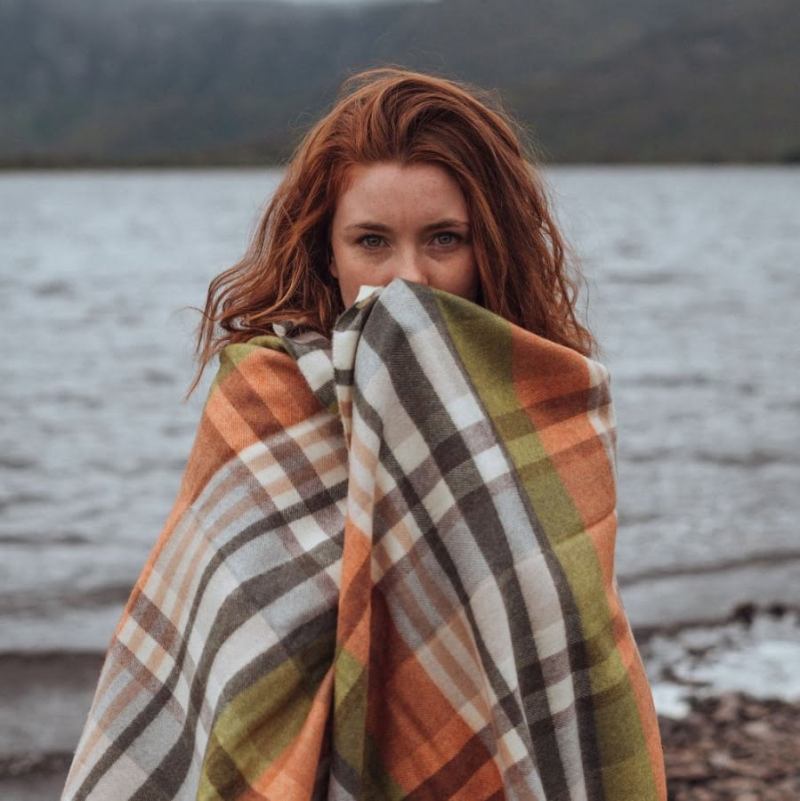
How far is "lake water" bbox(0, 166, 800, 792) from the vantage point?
750 cm

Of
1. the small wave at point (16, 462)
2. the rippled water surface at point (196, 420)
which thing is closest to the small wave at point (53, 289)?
the rippled water surface at point (196, 420)

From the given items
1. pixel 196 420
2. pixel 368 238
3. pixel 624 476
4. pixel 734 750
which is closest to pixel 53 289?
pixel 196 420

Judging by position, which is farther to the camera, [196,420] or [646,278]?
[646,278]

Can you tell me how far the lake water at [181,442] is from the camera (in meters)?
7.50

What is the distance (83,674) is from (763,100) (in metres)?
204

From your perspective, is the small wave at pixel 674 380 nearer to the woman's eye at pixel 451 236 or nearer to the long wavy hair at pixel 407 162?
the long wavy hair at pixel 407 162

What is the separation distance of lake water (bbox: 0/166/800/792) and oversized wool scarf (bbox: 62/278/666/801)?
3.31 ft

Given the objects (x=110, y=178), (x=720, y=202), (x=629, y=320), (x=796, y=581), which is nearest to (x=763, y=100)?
(x=110, y=178)

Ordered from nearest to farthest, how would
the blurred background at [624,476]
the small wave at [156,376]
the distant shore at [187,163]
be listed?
the blurred background at [624,476] < the small wave at [156,376] < the distant shore at [187,163]

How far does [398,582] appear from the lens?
193 centimetres

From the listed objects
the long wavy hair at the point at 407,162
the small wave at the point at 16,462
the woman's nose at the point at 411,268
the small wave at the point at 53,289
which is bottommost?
the woman's nose at the point at 411,268

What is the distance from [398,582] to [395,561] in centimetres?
4

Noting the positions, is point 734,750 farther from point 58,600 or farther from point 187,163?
point 187,163

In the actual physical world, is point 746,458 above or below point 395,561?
above
